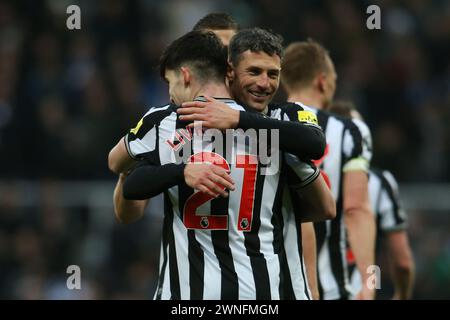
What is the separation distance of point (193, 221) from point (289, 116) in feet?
2.00

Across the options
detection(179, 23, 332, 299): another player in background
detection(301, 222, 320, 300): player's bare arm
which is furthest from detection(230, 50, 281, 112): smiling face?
detection(301, 222, 320, 300): player's bare arm

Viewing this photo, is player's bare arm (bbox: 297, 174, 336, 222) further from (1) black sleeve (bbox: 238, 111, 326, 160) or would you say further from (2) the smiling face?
(2) the smiling face

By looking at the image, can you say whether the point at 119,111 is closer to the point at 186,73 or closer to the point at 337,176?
the point at 337,176

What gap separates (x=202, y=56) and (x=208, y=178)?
1.78 ft

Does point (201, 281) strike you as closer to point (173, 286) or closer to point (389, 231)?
point (173, 286)

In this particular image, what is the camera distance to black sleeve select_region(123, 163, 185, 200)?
157 inches

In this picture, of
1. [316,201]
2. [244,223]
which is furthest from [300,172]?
[244,223]

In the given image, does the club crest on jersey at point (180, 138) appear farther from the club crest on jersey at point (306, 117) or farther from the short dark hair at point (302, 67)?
the short dark hair at point (302, 67)

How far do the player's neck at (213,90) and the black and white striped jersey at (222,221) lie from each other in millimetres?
41

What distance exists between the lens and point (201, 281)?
4180 mm

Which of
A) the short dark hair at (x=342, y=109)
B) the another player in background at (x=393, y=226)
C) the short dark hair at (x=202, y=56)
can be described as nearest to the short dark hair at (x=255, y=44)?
the short dark hair at (x=202, y=56)

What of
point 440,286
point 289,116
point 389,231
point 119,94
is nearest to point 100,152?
point 119,94

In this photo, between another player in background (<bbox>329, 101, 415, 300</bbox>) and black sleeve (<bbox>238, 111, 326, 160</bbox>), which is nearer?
black sleeve (<bbox>238, 111, 326, 160</bbox>)

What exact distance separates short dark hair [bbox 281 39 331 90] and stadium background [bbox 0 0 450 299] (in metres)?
4.27
